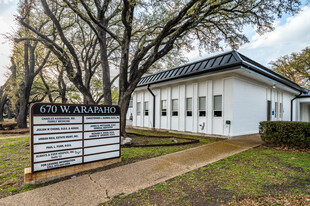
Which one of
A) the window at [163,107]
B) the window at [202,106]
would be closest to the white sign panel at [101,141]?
the window at [202,106]

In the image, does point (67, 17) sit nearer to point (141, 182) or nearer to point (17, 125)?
point (17, 125)

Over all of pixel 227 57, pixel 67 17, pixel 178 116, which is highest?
pixel 67 17

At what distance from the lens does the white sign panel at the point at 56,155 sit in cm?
362

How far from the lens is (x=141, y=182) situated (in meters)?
3.58

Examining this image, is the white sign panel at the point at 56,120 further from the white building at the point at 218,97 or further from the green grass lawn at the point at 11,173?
the white building at the point at 218,97

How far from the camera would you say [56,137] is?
388 centimetres

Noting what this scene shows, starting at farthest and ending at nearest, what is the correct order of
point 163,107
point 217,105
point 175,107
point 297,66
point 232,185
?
point 297,66
point 163,107
point 175,107
point 217,105
point 232,185

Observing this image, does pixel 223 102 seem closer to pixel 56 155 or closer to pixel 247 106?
pixel 247 106

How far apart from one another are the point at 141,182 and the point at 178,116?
902 cm

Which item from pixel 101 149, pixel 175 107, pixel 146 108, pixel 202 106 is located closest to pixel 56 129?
pixel 101 149

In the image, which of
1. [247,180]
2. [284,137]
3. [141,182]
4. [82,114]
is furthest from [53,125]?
[284,137]

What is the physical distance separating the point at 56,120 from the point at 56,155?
2.80 ft

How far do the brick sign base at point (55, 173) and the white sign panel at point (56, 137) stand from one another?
2.34 feet

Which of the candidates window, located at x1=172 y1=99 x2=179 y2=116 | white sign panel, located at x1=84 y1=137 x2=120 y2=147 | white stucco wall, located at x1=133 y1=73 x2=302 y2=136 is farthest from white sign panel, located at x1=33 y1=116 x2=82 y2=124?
window, located at x1=172 y1=99 x2=179 y2=116
